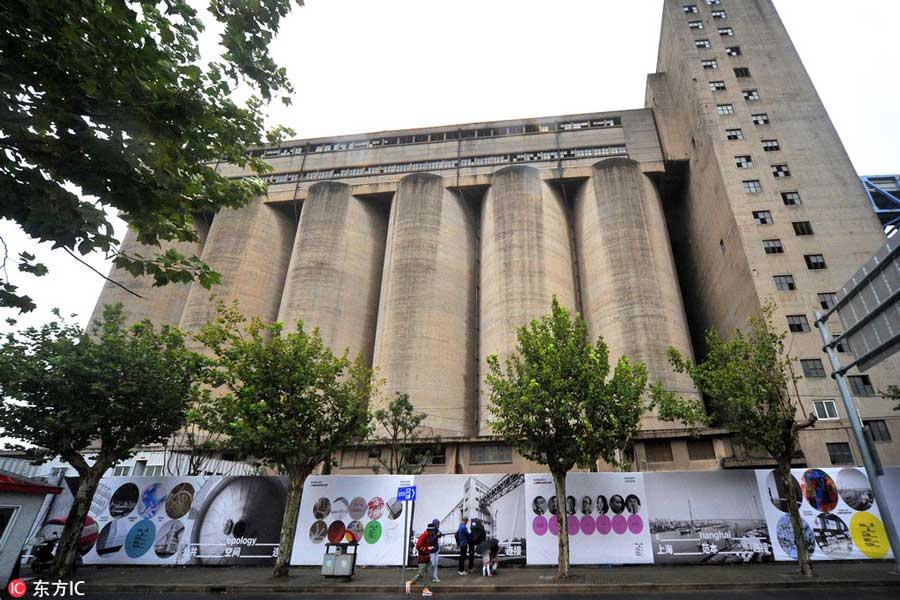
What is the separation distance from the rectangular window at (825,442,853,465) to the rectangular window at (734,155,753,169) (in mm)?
21004

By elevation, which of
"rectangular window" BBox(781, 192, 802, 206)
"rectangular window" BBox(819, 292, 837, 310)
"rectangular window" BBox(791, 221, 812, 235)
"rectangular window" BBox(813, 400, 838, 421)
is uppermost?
"rectangular window" BBox(781, 192, 802, 206)

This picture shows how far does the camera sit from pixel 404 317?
37.9m

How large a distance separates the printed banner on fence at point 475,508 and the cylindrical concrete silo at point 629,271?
17779mm

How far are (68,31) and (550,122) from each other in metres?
53.9

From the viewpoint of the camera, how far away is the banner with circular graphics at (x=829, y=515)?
15.6 meters

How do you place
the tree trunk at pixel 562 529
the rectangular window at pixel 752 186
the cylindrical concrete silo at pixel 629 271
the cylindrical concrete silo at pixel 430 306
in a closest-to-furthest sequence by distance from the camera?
the tree trunk at pixel 562 529, the rectangular window at pixel 752 186, the cylindrical concrete silo at pixel 629 271, the cylindrical concrete silo at pixel 430 306

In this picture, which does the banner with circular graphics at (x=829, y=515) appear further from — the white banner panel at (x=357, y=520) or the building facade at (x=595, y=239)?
the white banner panel at (x=357, y=520)

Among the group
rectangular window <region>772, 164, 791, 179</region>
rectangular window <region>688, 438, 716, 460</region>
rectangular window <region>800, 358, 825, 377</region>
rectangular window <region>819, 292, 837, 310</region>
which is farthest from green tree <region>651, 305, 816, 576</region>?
rectangular window <region>772, 164, 791, 179</region>

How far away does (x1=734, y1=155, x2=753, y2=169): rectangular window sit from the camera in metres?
34.8

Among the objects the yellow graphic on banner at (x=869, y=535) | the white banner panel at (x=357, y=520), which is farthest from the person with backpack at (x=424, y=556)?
the yellow graphic on banner at (x=869, y=535)

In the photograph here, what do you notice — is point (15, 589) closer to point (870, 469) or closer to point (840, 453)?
point (870, 469)

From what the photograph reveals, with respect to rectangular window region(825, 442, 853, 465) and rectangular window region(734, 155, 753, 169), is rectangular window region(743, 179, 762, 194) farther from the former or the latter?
rectangular window region(825, 442, 853, 465)

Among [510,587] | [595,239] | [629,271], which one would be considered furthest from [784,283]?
[510,587]

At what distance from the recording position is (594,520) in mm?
16719
